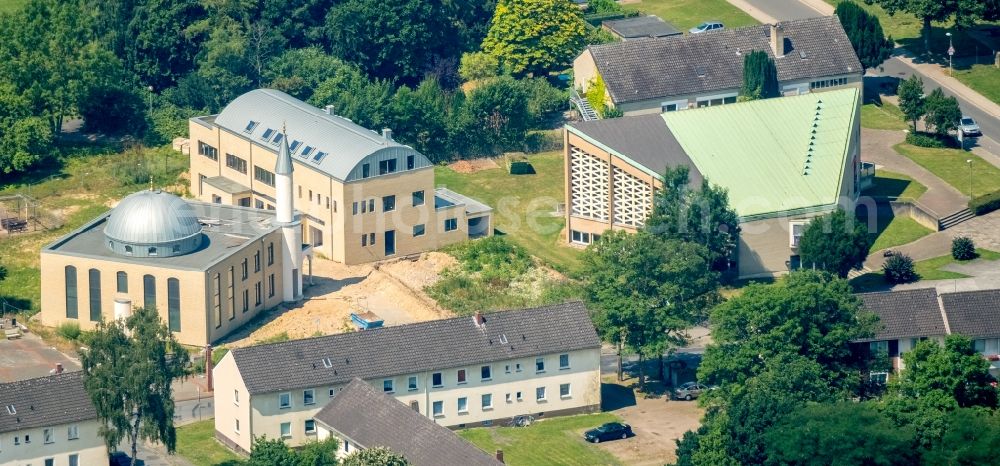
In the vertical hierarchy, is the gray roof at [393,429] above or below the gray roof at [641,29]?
below

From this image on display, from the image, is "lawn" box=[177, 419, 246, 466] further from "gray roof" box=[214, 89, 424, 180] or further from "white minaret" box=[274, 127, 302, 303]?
"gray roof" box=[214, 89, 424, 180]

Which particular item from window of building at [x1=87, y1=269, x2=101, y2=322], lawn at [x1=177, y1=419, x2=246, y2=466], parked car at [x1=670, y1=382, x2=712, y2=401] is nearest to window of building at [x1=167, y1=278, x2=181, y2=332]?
window of building at [x1=87, y1=269, x2=101, y2=322]

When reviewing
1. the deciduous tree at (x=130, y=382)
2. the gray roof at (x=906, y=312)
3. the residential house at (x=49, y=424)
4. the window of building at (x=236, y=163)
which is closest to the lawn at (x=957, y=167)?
the gray roof at (x=906, y=312)

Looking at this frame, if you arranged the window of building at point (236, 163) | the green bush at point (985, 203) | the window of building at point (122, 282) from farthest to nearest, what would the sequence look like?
the window of building at point (236, 163)
the green bush at point (985, 203)
the window of building at point (122, 282)

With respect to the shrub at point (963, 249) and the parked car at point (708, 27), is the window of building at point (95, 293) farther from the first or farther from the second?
the parked car at point (708, 27)

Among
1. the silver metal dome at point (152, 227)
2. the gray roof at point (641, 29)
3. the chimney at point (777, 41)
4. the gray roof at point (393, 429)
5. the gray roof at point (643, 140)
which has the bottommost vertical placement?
the gray roof at point (393, 429)

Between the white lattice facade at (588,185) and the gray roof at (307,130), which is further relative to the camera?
the white lattice facade at (588,185)

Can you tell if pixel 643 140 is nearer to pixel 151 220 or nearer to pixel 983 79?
pixel 151 220
